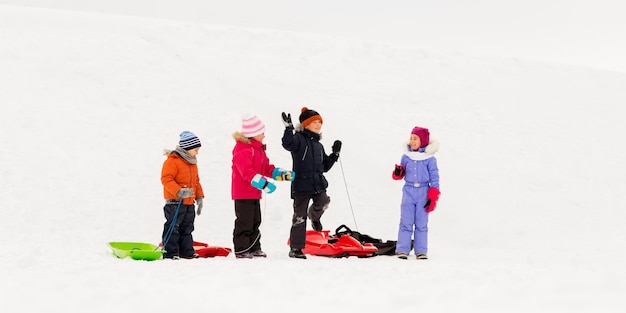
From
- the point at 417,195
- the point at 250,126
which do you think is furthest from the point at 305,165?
the point at 417,195

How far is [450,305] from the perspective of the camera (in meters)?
5.21

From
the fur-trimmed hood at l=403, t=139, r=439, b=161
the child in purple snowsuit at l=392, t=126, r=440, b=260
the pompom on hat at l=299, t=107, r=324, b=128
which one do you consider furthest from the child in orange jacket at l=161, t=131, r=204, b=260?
the fur-trimmed hood at l=403, t=139, r=439, b=161

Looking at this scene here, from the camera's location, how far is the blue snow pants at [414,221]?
8.56m

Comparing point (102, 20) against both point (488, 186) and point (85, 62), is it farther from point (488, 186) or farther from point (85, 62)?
point (488, 186)

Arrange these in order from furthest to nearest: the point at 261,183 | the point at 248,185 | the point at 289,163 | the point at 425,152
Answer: the point at 289,163 < the point at 425,152 < the point at 248,185 < the point at 261,183

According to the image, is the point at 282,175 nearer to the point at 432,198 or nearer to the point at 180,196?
the point at 180,196

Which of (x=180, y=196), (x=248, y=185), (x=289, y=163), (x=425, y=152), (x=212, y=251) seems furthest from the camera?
(x=289, y=163)

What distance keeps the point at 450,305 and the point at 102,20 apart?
1995cm

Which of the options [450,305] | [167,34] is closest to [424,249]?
[450,305]

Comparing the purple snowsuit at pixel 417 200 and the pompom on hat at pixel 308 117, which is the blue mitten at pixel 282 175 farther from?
the purple snowsuit at pixel 417 200

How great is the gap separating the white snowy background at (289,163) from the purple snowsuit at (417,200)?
43 cm

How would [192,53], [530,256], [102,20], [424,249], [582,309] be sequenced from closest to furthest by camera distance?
[582,309], [424,249], [530,256], [192,53], [102,20]

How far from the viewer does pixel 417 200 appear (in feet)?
28.3

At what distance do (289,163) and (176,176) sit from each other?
15.1 ft
